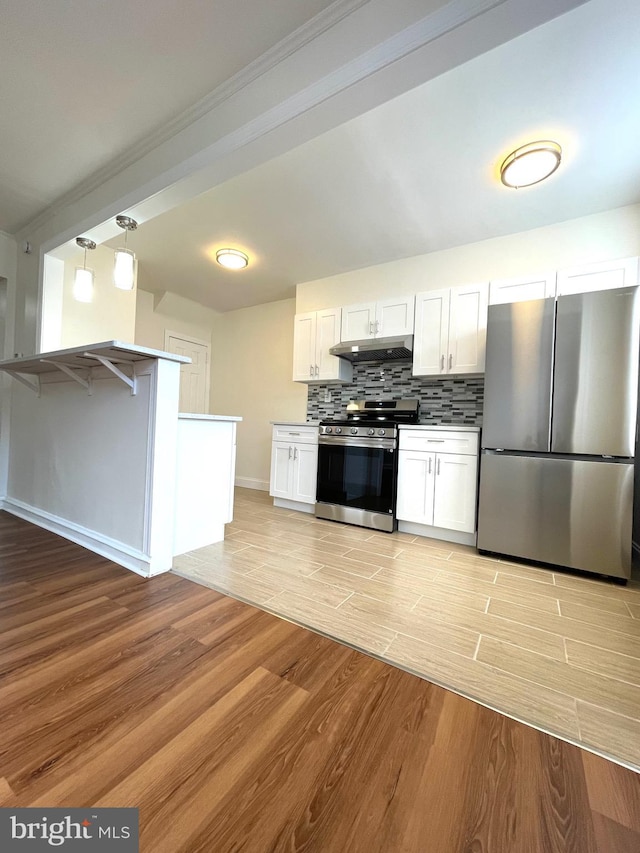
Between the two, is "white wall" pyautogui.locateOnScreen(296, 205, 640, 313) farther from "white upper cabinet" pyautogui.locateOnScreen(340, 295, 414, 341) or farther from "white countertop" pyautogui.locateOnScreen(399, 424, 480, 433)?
"white countertop" pyautogui.locateOnScreen(399, 424, 480, 433)

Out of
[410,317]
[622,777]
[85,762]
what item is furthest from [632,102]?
[85,762]

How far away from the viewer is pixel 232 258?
11.6 feet

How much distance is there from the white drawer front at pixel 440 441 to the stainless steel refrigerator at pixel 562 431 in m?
0.16

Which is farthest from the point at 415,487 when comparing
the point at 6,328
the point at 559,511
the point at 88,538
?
the point at 6,328

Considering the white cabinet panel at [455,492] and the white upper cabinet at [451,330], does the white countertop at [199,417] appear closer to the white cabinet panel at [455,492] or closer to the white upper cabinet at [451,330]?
the white cabinet panel at [455,492]

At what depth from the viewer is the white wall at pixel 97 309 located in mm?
3201

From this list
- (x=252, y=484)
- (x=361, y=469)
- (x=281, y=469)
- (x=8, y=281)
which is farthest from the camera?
(x=252, y=484)

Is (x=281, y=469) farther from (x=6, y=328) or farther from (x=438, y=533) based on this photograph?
(x=6, y=328)

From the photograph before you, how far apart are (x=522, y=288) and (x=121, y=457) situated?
3.20 meters

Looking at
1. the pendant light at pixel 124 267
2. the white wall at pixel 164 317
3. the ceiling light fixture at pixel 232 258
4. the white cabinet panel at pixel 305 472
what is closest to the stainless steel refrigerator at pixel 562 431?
the white cabinet panel at pixel 305 472

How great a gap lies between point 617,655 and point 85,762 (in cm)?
188

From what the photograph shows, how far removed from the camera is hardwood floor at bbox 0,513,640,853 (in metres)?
0.75

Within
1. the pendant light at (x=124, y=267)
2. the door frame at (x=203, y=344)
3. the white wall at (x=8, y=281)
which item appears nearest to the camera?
the pendant light at (x=124, y=267)

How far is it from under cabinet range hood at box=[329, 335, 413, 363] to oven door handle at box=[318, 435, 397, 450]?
915 mm
